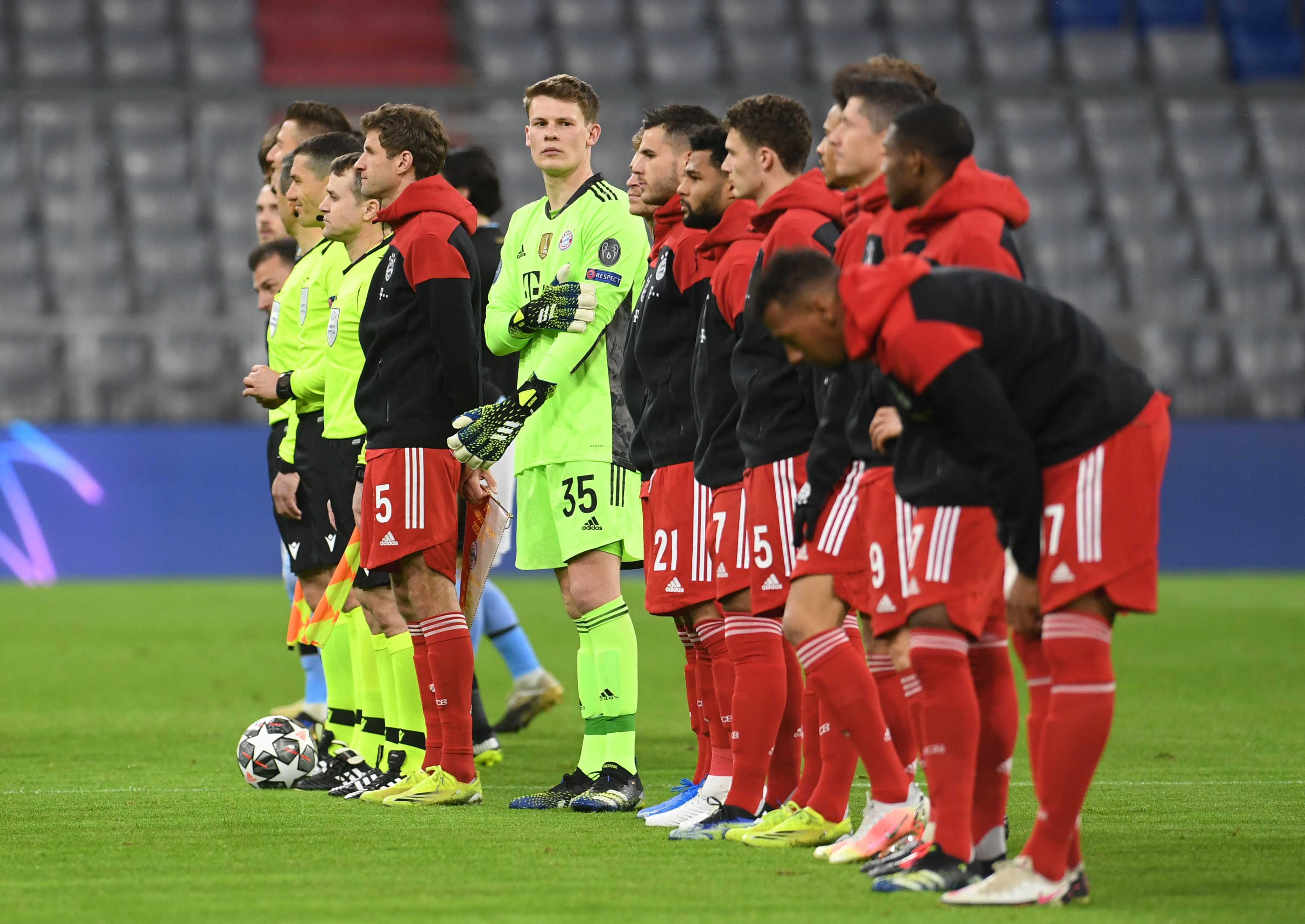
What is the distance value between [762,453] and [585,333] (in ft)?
3.56

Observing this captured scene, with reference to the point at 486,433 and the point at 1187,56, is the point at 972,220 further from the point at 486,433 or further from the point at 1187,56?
the point at 1187,56

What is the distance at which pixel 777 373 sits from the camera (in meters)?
4.89

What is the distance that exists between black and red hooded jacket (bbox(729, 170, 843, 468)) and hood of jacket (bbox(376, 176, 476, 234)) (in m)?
1.34

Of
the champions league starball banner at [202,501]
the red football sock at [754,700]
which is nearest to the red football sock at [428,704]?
the red football sock at [754,700]

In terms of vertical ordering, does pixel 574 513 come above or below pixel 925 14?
below

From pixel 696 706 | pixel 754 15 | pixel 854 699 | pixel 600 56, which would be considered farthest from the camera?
pixel 754 15

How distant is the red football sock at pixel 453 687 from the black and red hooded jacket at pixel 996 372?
225cm

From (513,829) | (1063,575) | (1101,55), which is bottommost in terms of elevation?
(513,829)

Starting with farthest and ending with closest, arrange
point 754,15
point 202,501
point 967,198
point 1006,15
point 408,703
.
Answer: point 754,15, point 1006,15, point 202,501, point 408,703, point 967,198

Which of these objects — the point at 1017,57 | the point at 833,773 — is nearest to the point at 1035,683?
the point at 833,773

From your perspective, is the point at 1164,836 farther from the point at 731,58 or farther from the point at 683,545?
the point at 731,58

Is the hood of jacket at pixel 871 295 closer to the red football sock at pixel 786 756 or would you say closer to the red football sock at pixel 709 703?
the red football sock at pixel 786 756

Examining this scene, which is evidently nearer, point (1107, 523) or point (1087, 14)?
point (1107, 523)

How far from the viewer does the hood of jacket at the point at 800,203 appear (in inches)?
195
